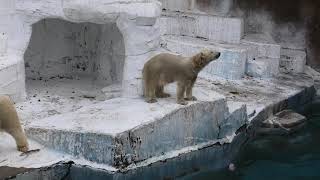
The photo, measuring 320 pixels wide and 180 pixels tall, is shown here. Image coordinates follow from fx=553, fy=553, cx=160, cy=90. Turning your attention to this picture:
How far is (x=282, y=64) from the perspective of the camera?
12.1 metres

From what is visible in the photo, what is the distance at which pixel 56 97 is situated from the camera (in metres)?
8.91

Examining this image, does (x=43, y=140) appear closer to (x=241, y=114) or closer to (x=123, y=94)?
(x=123, y=94)

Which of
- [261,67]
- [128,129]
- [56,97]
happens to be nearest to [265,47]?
[261,67]

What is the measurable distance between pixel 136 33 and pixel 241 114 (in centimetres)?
205

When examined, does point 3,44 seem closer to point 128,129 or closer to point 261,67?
point 128,129

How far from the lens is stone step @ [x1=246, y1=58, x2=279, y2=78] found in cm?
1116

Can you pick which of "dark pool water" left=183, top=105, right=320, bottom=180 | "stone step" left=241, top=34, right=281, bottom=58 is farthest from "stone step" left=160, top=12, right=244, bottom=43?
"dark pool water" left=183, top=105, right=320, bottom=180

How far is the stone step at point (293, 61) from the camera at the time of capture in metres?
11.9

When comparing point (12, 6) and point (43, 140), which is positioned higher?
point (12, 6)

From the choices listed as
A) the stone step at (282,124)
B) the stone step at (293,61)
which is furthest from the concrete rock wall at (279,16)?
the stone step at (282,124)

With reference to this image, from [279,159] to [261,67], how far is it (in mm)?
3189

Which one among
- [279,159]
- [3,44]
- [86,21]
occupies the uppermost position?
[86,21]

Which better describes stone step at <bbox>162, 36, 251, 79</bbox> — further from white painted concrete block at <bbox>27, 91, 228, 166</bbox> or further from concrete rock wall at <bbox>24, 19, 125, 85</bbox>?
white painted concrete block at <bbox>27, 91, 228, 166</bbox>

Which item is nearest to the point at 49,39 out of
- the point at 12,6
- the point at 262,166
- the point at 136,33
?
the point at 12,6
